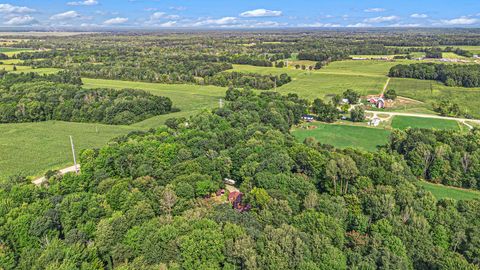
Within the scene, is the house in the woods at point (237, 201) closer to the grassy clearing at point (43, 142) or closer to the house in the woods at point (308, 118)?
the grassy clearing at point (43, 142)

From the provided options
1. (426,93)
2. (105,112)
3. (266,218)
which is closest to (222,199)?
(266,218)

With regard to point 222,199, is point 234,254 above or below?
above

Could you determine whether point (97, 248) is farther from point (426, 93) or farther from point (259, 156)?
point (426, 93)

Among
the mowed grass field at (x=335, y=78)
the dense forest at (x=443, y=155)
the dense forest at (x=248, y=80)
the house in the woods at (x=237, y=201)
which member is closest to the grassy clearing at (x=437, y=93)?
the mowed grass field at (x=335, y=78)

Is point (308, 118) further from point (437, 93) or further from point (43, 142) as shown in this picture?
point (43, 142)

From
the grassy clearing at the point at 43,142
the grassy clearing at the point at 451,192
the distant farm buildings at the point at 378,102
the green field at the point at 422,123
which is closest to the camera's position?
the grassy clearing at the point at 451,192

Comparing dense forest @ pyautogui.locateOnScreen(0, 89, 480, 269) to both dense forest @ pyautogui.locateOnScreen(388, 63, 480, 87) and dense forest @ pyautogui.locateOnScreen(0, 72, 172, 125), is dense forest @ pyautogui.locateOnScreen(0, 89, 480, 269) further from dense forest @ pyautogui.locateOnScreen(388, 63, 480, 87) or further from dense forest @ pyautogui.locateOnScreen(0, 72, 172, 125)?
dense forest @ pyautogui.locateOnScreen(388, 63, 480, 87)
